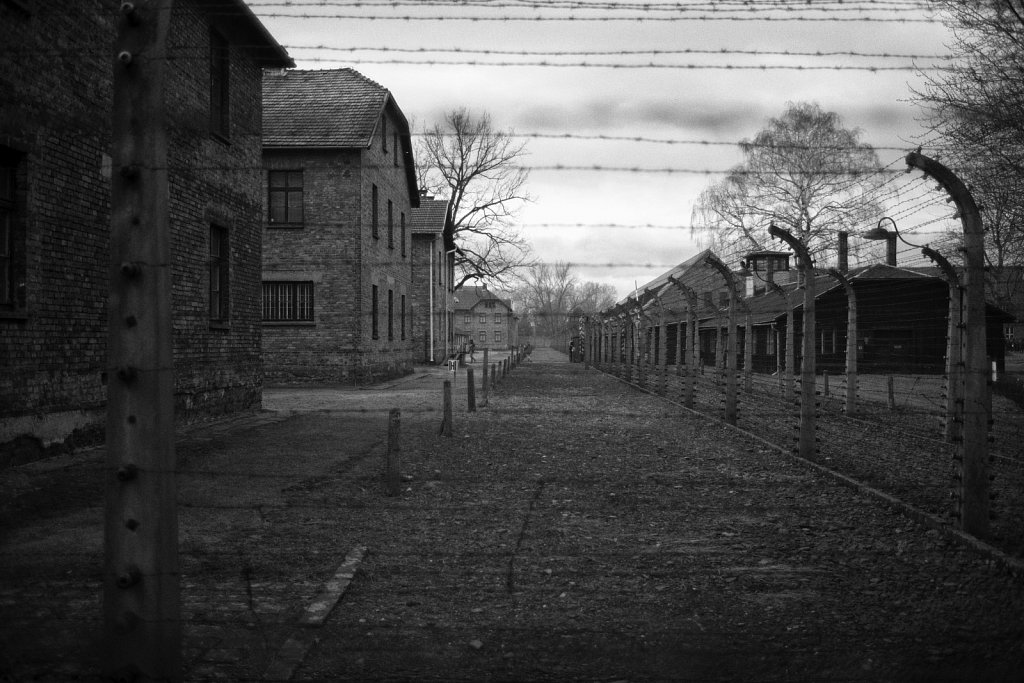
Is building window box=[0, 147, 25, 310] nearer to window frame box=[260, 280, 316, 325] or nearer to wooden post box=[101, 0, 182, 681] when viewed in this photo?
wooden post box=[101, 0, 182, 681]

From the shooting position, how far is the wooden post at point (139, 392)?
3639 mm

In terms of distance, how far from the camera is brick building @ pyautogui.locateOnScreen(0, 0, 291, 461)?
9.56 metres

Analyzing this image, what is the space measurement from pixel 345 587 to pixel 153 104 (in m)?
2.92

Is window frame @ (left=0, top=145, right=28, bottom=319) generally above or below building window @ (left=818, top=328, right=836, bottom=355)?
above

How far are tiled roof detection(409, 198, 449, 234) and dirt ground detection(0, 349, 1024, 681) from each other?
33979 millimetres

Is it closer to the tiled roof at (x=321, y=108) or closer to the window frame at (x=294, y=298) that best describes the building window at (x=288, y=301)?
the window frame at (x=294, y=298)

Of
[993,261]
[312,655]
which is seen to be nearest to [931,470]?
[312,655]

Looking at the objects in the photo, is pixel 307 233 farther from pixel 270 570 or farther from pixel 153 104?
pixel 153 104

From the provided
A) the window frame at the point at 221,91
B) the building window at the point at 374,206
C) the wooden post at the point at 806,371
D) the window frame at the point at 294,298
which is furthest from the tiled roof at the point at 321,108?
the wooden post at the point at 806,371

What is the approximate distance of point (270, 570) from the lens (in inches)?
226

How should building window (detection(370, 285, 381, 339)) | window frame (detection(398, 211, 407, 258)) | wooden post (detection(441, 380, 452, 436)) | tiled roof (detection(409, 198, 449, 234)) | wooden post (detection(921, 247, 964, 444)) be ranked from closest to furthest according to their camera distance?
wooden post (detection(921, 247, 964, 444)) → wooden post (detection(441, 380, 452, 436)) → building window (detection(370, 285, 381, 339)) → window frame (detection(398, 211, 407, 258)) → tiled roof (detection(409, 198, 449, 234))

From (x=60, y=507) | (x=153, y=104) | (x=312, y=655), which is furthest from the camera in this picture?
(x=60, y=507)

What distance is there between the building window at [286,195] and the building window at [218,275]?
9.70m

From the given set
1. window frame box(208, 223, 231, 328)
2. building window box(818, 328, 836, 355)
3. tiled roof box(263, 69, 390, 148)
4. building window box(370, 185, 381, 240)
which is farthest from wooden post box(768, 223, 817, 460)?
building window box(818, 328, 836, 355)
